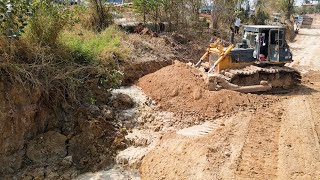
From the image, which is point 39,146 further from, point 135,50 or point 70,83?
point 135,50

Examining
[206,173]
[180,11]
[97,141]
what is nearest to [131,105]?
[97,141]

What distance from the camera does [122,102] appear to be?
1048 cm

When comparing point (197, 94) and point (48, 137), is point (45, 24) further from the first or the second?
point (197, 94)

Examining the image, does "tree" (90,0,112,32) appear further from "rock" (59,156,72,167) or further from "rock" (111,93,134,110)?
"rock" (59,156,72,167)

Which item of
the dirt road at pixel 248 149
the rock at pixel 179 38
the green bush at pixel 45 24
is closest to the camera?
the dirt road at pixel 248 149

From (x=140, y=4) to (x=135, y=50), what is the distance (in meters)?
4.42

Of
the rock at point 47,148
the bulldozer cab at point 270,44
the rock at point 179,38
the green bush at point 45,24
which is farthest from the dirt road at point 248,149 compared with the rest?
the rock at point 179,38

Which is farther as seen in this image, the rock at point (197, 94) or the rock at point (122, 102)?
the rock at point (197, 94)

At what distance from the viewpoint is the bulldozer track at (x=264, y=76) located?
1202 centimetres

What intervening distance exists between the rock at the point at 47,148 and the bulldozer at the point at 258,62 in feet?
17.4

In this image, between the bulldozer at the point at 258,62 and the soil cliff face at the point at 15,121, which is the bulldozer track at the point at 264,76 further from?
the soil cliff face at the point at 15,121

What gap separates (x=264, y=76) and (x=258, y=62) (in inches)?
21.7

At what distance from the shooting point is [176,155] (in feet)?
26.8

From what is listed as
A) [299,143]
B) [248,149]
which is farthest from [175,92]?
[299,143]
